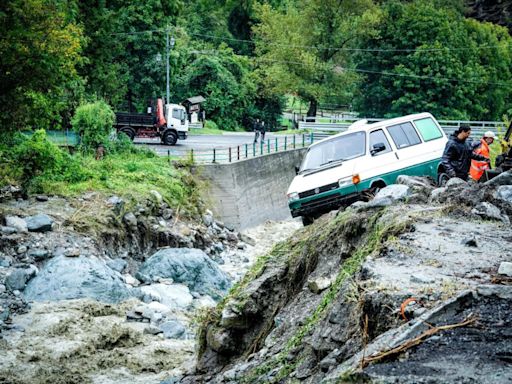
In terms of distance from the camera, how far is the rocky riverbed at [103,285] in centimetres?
1491

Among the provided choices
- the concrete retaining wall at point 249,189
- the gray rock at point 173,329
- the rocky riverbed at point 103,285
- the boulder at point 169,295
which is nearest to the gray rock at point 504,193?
the rocky riverbed at point 103,285

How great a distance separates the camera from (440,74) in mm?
52750

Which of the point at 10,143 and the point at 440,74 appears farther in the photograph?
the point at 440,74

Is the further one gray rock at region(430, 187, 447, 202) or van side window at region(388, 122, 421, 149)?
van side window at region(388, 122, 421, 149)

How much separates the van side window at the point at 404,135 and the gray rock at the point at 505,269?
10.1 m

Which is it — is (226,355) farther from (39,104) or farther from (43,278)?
(39,104)

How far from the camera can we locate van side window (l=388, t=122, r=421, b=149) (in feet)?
59.2

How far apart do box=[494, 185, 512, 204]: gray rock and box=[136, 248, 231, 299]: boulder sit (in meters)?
10.7

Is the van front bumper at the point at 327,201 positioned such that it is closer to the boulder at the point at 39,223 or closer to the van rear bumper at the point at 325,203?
the van rear bumper at the point at 325,203

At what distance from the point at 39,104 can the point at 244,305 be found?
16382 mm

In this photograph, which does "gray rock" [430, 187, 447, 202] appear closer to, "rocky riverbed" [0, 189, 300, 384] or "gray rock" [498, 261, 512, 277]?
"rocky riverbed" [0, 189, 300, 384]

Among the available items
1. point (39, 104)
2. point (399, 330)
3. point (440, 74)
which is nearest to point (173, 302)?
point (39, 104)

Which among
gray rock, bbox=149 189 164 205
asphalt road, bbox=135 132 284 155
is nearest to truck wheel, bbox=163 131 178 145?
asphalt road, bbox=135 132 284 155

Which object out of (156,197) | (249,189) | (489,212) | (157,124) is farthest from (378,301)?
(157,124)
